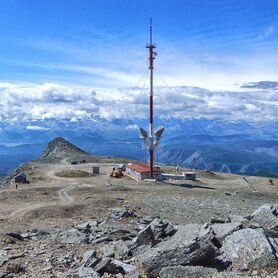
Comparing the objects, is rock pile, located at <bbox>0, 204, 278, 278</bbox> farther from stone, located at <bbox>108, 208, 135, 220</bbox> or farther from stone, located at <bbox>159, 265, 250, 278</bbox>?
stone, located at <bbox>108, 208, 135, 220</bbox>

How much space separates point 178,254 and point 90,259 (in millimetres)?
4458

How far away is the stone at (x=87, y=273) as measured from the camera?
61.2 ft

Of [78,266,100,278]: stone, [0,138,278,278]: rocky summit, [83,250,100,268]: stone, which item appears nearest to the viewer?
[0,138,278,278]: rocky summit

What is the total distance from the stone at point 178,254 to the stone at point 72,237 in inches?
309

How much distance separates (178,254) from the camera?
1777 cm

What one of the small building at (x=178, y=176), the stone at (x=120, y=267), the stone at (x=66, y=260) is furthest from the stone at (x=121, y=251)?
the small building at (x=178, y=176)

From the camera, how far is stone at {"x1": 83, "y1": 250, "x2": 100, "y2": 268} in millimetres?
20000

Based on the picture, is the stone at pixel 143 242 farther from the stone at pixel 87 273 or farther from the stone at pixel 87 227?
the stone at pixel 87 227

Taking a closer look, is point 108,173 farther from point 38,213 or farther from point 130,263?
point 130,263

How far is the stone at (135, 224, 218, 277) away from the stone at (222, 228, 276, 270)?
2.38 feet

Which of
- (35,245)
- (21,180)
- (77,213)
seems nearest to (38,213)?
(77,213)

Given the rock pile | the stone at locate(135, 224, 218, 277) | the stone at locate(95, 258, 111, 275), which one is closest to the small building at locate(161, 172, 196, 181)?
the rock pile

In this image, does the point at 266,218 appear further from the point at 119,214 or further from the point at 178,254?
the point at 178,254

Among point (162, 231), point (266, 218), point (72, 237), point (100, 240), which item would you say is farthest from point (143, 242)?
point (266, 218)
